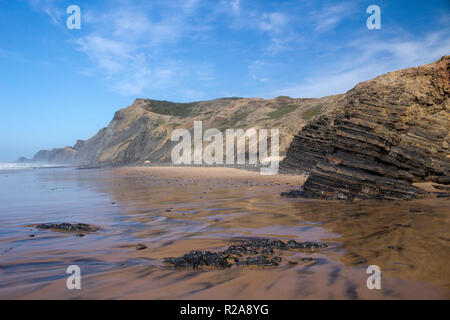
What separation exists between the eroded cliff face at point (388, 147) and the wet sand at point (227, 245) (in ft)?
2.89

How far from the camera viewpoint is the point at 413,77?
37.1 ft

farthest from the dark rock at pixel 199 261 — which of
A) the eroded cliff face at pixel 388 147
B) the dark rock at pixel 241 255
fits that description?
the eroded cliff face at pixel 388 147

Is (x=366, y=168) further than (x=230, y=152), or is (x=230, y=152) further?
(x=230, y=152)

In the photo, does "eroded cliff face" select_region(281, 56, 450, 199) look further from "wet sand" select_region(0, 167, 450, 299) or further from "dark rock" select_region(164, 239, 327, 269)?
"dark rock" select_region(164, 239, 327, 269)

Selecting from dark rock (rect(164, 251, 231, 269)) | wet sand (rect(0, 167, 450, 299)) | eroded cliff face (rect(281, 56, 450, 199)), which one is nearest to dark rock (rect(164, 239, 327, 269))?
dark rock (rect(164, 251, 231, 269))

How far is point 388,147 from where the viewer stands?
9.12 m

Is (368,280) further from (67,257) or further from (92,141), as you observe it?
(92,141)

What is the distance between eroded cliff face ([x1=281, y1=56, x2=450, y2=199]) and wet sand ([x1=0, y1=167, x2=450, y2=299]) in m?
0.88

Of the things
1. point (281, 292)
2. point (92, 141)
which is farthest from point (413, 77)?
point (92, 141)

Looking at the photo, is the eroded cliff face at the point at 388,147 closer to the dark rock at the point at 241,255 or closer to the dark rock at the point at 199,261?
the dark rock at the point at 241,255

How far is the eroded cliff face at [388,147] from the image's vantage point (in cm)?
884

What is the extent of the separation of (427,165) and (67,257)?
9477 mm
